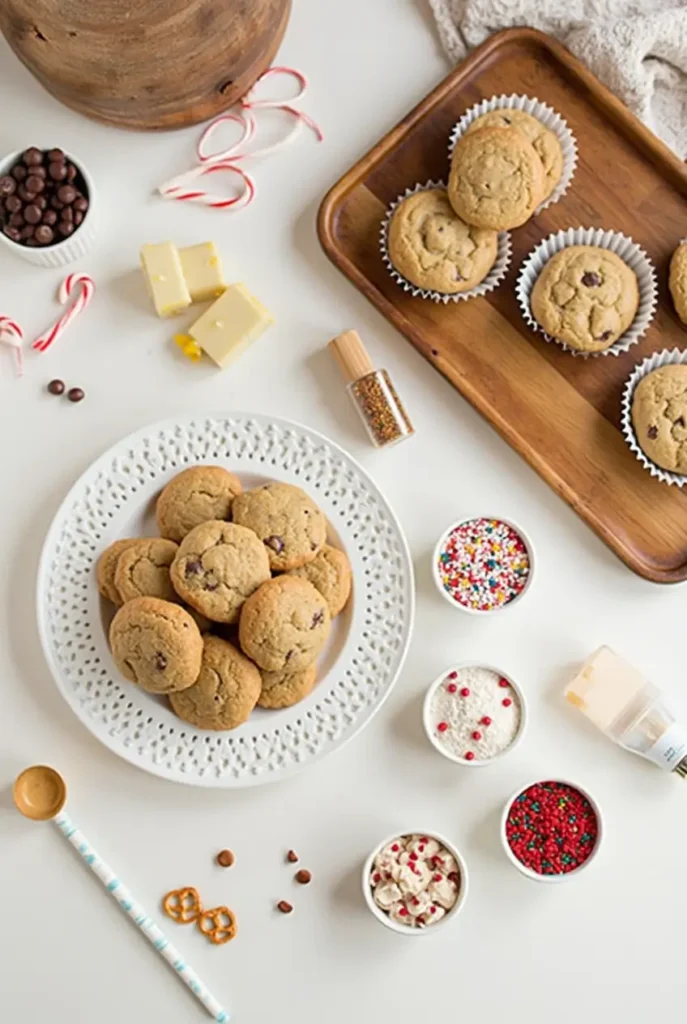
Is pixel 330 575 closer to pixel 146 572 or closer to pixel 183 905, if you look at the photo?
pixel 146 572

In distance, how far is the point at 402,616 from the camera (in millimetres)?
1834

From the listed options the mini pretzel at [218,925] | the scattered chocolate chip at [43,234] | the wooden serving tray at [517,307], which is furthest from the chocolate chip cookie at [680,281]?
the mini pretzel at [218,925]

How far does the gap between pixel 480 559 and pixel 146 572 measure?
58 cm

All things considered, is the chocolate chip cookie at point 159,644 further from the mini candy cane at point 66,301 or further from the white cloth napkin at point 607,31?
the white cloth napkin at point 607,31

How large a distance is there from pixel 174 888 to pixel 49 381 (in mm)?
914

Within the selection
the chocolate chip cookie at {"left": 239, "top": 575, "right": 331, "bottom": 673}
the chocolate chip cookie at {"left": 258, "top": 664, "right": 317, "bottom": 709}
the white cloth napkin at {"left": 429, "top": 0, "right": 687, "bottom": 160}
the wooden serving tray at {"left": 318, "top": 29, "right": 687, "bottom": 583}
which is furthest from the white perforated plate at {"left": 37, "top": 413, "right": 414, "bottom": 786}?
the white cloth napkin at {"left": 429, "top": 0, "right": 687, "bottom": 160}

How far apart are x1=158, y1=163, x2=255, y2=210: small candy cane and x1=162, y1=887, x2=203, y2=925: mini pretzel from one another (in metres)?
1.21

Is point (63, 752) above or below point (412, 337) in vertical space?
below

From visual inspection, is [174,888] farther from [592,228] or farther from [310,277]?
[592,228]

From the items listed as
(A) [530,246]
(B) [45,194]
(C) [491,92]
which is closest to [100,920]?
(B) [45,194]

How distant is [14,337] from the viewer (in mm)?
1907

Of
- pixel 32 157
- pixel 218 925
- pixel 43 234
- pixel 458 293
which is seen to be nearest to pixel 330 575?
pixel 458 293

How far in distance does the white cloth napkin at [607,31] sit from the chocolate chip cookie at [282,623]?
1.02 m

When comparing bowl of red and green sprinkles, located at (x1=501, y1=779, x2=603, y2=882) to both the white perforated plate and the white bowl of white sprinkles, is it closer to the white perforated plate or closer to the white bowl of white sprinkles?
the white bowl of white sprinkles
